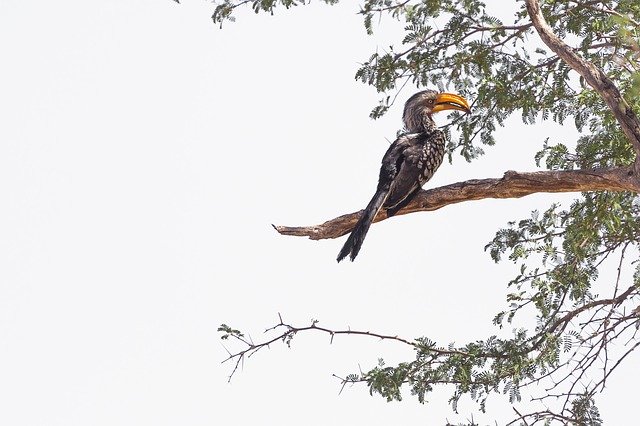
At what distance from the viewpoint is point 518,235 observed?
6441mm

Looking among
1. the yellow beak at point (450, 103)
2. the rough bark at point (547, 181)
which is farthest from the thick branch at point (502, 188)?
the yellow beak at point (450, 103)

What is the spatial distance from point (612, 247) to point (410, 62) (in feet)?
5.54

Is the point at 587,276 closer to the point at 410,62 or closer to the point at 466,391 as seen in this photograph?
the point at 466,391

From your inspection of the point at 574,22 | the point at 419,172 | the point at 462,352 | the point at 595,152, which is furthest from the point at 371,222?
the point at 574,22

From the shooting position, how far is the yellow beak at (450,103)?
22.6 feet

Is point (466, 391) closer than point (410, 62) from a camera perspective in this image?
Yes

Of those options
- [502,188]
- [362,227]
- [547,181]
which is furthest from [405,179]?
[547,181]

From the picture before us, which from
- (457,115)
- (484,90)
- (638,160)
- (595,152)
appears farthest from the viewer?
(457,115)

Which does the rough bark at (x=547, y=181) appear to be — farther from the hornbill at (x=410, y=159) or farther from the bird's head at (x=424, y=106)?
the bird's head at (x=424, y=106)

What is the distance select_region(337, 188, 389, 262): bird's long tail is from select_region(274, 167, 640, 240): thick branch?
9cm

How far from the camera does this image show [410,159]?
6.55m

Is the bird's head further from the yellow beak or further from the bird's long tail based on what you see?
the bird's long tail

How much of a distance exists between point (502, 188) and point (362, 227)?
2.72ft

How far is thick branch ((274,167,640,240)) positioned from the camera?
5.57m
